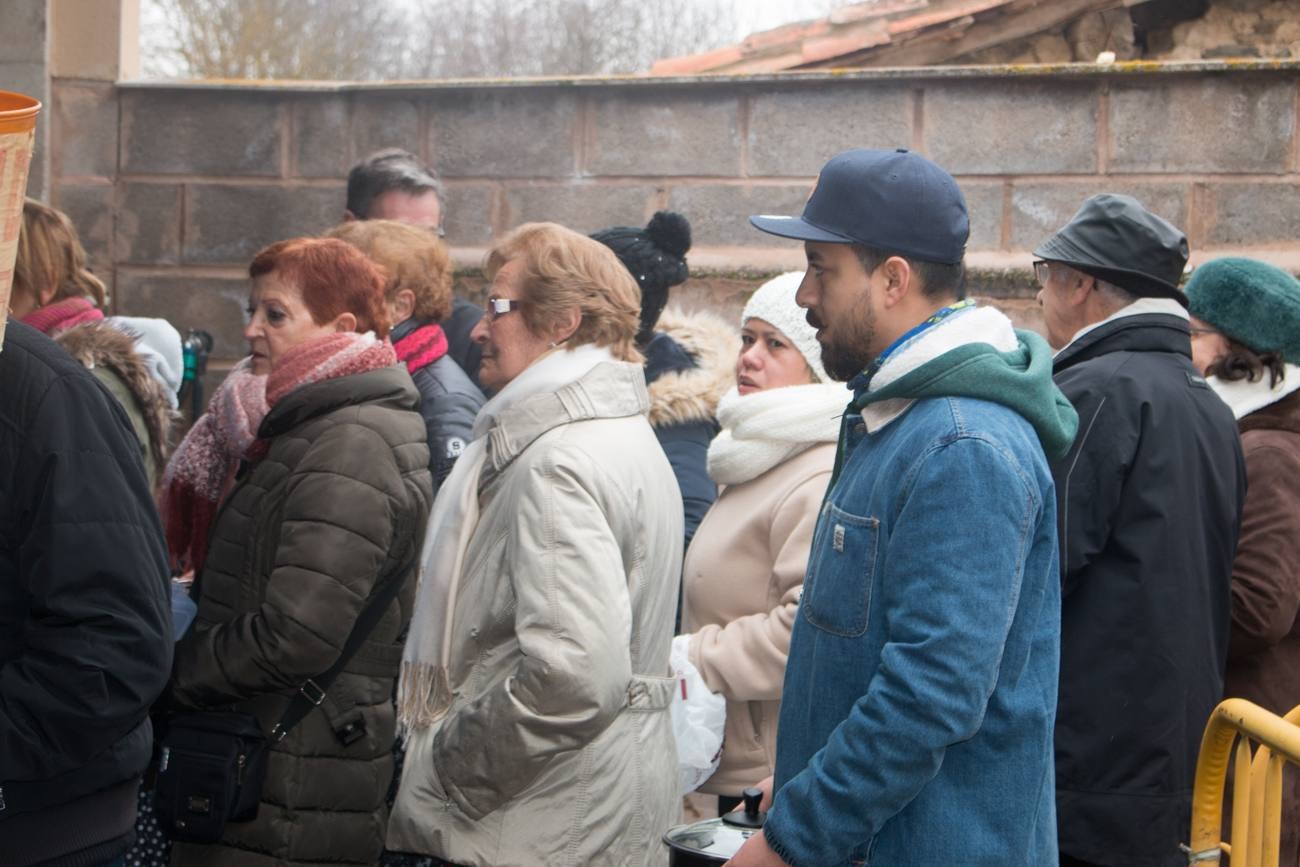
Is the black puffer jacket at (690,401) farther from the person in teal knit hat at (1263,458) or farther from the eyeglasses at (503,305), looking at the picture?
the person in teal knit hat at (1263,458)

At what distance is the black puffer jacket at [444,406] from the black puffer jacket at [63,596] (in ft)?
6.28

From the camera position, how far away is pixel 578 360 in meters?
3.26

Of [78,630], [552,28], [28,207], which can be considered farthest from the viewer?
[552,28]

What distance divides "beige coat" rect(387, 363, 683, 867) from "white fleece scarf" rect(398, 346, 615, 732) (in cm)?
3

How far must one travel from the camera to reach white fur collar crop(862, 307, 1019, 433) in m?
2.25

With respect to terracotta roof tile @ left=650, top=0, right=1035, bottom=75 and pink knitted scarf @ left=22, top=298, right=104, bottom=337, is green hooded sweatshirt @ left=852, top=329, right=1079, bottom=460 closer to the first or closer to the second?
pink knitted scarf @ left=22, top=298, right=104, bottom=337

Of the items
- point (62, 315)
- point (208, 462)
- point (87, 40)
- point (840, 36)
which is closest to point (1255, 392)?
point (208, 462)

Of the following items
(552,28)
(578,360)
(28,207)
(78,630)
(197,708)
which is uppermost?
(552,28)

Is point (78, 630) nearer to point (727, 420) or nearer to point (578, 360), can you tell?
point (578, 360)

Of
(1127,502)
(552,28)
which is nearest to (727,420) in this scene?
(1127,502)

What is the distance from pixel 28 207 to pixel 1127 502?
3105mm

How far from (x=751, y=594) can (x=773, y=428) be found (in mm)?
382

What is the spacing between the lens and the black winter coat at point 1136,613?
10.3ft

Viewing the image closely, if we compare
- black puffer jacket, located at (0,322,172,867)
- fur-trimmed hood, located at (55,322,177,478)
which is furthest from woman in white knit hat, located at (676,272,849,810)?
fur-trimmed hood, located at (55,322,177,478)
